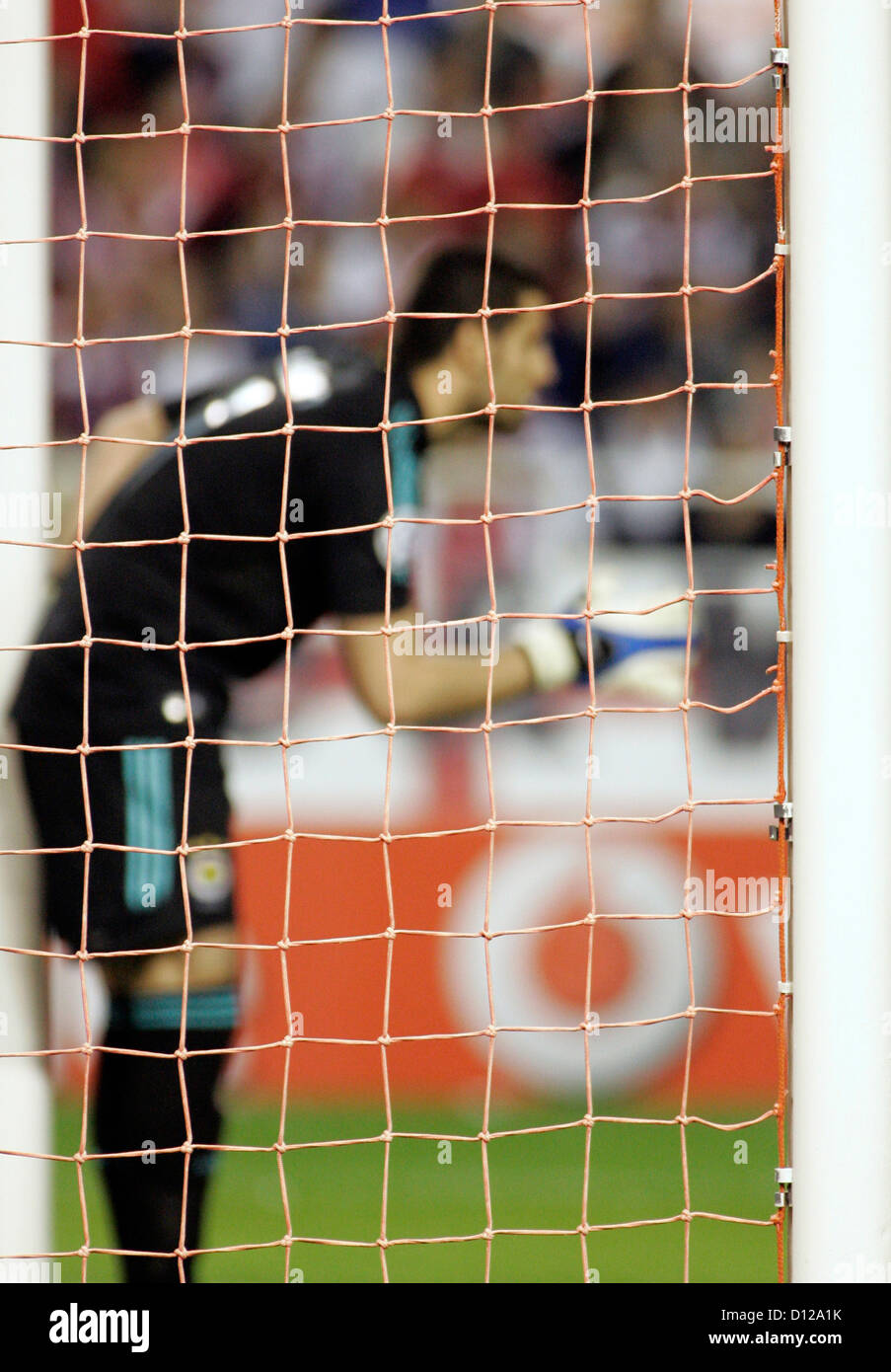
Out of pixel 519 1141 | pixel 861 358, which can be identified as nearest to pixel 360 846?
pixel 519 1141

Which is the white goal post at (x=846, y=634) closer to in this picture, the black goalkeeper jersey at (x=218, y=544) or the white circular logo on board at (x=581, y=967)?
the black goalkeeper jersey at (x=218, y=544)

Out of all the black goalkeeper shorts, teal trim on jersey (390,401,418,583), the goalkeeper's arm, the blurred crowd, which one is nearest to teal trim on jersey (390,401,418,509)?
teal trim on jersey (390,401,418,583)

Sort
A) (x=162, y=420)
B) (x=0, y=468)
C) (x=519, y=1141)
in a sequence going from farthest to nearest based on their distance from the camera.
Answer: (x=519, y=1141), (x=162, y=420), (x=0, y=468)

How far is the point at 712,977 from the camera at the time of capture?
92.2 inches

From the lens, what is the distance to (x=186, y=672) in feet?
4.13

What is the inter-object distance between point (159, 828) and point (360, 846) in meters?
1.09

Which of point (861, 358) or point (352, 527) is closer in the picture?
point (861, 358)

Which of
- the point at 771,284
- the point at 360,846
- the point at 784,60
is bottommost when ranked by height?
the point at 360,846

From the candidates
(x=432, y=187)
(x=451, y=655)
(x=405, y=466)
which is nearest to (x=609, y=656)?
(x=405, y=466)

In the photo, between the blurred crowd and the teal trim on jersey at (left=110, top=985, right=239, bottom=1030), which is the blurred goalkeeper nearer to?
the teal trim on jersey at (left=110, top=985, right=239, bottom=1030)

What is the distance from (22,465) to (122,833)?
345 mm

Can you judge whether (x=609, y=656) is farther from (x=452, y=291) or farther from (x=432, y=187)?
(x=432, y=187)

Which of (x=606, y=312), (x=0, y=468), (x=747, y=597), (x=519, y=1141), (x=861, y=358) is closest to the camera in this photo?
(x=861, y=358)
